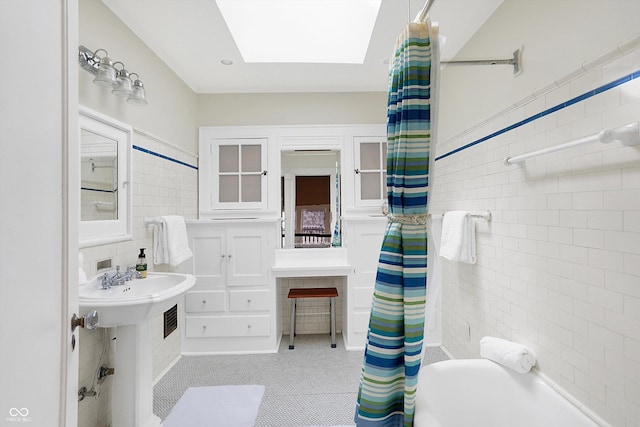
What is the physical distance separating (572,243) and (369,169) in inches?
79.6

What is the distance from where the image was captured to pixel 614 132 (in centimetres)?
104

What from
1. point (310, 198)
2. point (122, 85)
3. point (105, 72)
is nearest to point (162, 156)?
point (122, 85)

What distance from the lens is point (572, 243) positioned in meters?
1.35

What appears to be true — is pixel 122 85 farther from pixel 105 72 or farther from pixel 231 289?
pixel 231 289

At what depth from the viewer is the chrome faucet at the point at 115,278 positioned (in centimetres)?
170

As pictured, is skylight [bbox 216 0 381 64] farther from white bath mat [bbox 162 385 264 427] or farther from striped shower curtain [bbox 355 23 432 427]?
white bath mat [bbox 162 385 264 427]

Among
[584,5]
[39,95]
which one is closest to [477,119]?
[584,5]

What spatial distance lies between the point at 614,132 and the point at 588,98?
1.04ft

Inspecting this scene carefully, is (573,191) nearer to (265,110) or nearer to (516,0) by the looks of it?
(516,0)

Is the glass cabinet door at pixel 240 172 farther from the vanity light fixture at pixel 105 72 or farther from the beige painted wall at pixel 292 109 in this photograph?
the vanity light fixture at pixel 105 72

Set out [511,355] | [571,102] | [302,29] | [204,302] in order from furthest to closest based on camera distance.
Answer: [204,302], [302,29], [511,355], [571,102]

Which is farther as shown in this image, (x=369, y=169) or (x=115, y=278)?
(x=369, y=169)

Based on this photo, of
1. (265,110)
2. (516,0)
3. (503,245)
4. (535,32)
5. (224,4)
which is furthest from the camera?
(265,110)

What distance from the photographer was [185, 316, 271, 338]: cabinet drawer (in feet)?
9.15
